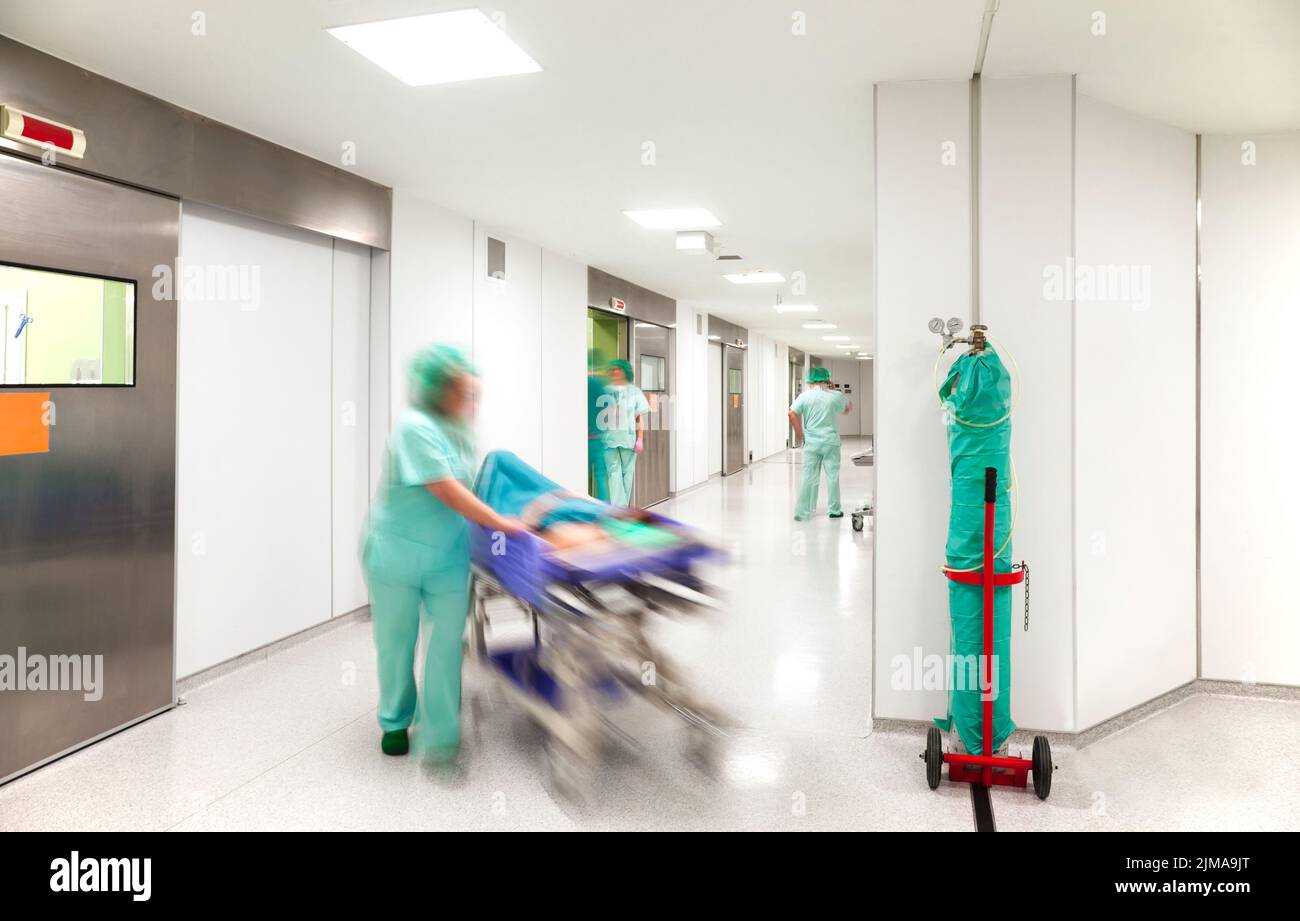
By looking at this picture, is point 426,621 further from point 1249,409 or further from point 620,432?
point 620,432

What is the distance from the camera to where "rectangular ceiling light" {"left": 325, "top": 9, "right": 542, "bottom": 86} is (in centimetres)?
325

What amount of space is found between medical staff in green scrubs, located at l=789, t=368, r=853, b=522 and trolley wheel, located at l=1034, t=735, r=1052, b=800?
6.53 meters

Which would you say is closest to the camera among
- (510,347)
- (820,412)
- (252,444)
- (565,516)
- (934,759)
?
(934,759)

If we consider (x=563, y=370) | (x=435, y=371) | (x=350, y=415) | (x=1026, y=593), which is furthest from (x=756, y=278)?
(x=435, y=371)

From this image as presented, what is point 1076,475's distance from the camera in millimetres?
3699

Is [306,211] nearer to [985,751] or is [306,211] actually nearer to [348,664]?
[348,664]

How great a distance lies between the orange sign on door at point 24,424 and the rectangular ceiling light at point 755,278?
A: 23.5ft

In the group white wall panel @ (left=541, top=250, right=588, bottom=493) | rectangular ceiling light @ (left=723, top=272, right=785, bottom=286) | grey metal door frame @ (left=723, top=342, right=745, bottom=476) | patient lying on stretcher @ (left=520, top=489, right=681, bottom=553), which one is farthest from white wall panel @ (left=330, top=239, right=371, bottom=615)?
grey metal door frame @ (left=723, top=342, right=745, bottom=476)

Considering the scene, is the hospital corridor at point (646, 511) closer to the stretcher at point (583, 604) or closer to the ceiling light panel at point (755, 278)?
the stretcher at point (583, 604)

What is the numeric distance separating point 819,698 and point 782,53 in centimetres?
285

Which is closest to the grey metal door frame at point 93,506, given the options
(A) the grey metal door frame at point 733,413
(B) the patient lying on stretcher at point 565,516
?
(B) the patient lying on stretcher at point 565,516

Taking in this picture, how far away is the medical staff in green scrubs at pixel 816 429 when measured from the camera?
9789mm

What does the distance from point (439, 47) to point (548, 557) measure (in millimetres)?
2010

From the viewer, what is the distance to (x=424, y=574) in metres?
3.40
